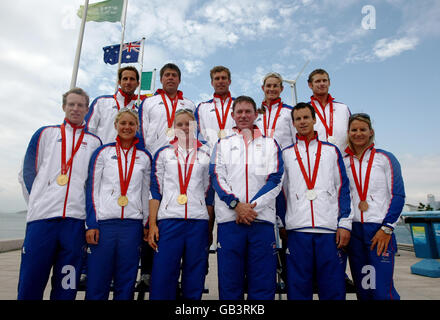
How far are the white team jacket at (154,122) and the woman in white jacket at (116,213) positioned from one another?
687 millimetres

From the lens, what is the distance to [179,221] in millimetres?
3051

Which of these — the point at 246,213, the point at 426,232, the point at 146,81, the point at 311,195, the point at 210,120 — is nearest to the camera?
the point at 246,213

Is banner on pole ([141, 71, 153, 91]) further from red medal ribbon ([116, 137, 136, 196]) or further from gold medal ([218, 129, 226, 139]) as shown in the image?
red medal ribbon ([116, 137, 136, 196])

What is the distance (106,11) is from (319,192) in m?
12.4

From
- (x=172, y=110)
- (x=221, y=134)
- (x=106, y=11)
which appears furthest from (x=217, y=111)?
(x=106, y=11)

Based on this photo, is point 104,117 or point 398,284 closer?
point 104,117

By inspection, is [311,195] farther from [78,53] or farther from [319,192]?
[78,53]

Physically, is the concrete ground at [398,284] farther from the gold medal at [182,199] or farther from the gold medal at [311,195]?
the gold medal at [311,195]

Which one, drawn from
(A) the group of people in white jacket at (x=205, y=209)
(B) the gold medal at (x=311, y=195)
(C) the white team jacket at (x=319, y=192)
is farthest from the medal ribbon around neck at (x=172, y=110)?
(B) the gold medal at (x=311, y=195)

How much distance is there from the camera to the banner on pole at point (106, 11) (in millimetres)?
11977

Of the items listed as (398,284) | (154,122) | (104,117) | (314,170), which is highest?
(104,117)

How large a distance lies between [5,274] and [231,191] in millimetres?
5662

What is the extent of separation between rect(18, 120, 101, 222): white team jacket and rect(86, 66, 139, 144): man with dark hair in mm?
1034
